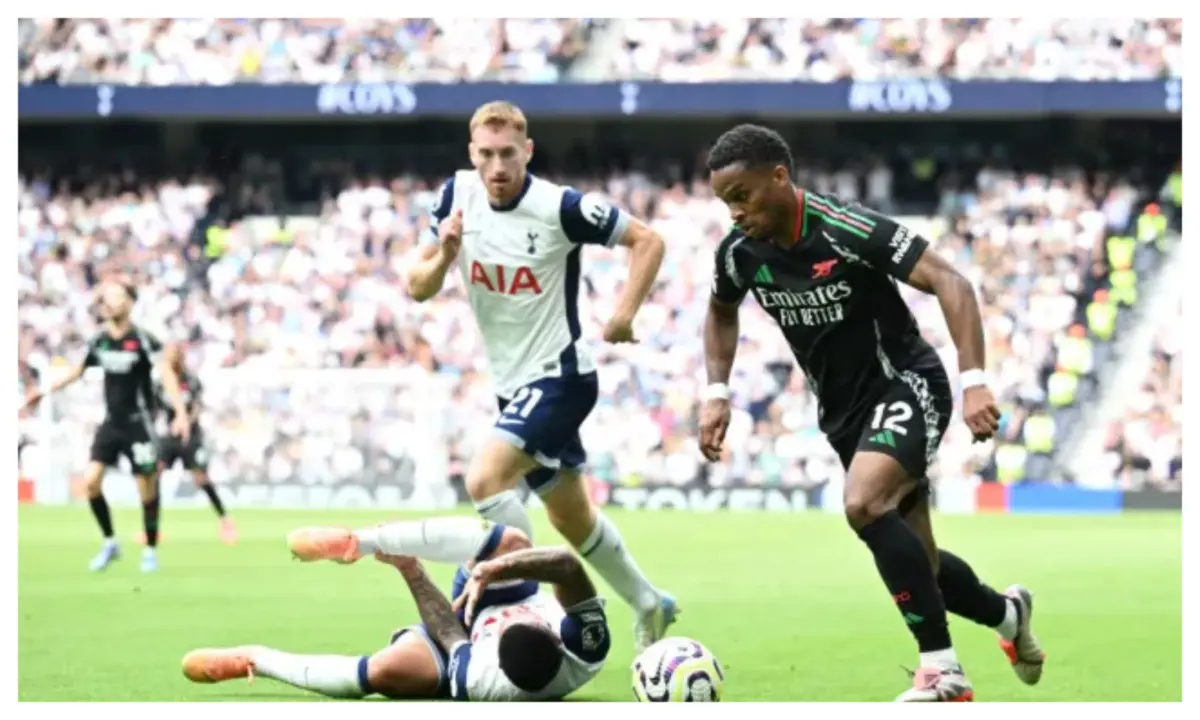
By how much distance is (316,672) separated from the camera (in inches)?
295

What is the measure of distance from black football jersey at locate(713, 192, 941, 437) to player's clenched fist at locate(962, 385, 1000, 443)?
2.09 feet

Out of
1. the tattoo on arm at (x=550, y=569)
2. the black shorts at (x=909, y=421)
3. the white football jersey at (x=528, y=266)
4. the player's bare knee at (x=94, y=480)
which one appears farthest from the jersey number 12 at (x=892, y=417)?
the player's bare knee at (x=94, y=480)

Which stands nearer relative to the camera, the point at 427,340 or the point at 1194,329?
the point at 1194,329

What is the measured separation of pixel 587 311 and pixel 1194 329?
51.9 feet

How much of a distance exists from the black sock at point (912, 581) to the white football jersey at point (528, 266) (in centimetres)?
264

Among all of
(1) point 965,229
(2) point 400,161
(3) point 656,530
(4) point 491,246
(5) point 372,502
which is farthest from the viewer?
(2) point 400,161

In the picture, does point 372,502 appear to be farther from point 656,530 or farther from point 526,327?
point 526,327

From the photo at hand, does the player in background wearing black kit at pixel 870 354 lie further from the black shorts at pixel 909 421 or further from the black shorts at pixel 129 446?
the black shorts at pixel 129 446

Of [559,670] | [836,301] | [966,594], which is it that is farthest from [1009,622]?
[559,670]

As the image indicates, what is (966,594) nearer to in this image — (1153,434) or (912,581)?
(912,581)

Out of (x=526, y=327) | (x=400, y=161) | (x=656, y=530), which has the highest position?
(x=400, y=161)

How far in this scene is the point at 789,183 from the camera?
24.3 ft
